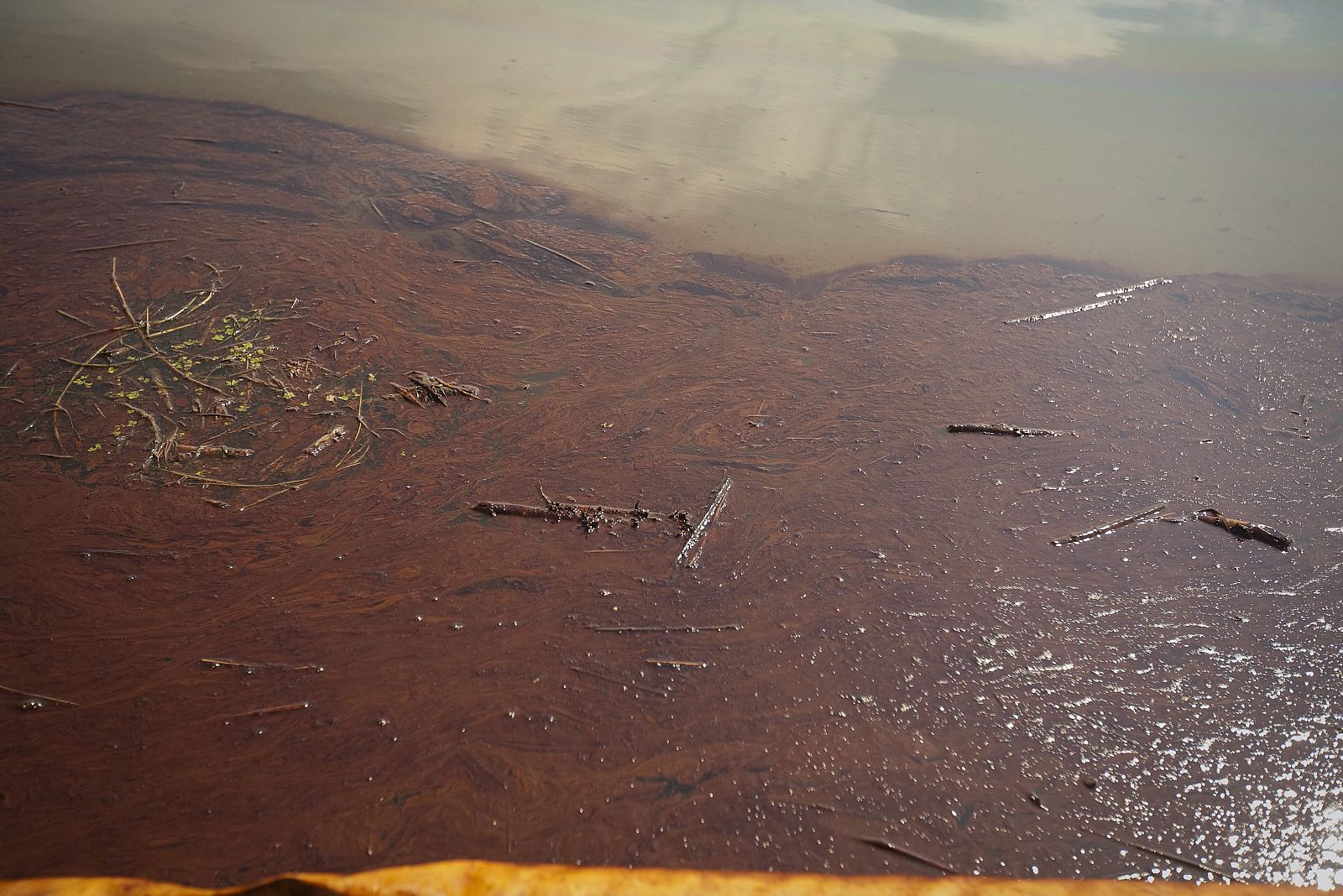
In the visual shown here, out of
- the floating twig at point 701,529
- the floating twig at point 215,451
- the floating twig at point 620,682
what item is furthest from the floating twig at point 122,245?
the floating twig at point 620,682

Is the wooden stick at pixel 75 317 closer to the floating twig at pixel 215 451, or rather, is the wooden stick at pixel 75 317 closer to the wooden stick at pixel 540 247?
the floating twig at pixel 215 451

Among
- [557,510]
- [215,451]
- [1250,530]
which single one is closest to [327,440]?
[215,451]

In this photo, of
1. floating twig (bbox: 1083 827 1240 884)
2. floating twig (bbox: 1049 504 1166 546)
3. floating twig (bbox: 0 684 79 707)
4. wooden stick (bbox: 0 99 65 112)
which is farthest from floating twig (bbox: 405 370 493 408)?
wooden stick (bbox: 0 99 65 112)

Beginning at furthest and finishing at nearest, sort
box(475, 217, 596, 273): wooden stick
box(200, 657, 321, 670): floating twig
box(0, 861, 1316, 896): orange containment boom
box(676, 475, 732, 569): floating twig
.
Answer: box(475, 217, 596, 273): wooden stick < box(676, 475, 732, 569): floating twig < box(200, 657, 321, 670): floating twig < box(0, 861, 1316, 896): orange containment boom

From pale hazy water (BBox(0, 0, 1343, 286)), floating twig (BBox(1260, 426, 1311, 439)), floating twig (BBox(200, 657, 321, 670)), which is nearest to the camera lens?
floating twig (BBox(200, 657, 321, 670))

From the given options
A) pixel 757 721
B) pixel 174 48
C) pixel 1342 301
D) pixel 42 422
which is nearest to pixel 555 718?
pixel 757 721

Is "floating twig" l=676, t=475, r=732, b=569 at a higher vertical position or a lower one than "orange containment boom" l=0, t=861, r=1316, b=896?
higher

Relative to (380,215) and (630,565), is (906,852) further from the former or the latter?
(380,215)

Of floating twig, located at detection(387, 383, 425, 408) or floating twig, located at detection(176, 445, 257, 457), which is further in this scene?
floating twig, located at detection(387, 383, 425, 408)

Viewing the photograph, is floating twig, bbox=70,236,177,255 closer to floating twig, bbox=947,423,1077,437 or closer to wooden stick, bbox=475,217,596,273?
wooden stick, bbox=475,217,596,273

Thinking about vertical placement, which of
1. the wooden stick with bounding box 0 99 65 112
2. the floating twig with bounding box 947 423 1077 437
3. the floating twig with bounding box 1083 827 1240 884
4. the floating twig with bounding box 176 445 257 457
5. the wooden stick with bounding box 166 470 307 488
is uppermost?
the wooden stick with bounding box 0 99 65 112
